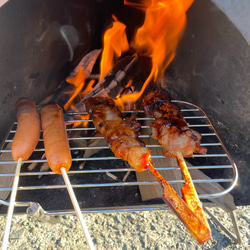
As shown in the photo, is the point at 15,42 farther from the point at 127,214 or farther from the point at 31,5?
the point at 127,214

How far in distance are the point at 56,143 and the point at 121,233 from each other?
134cm

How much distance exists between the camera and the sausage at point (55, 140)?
5.21 feet

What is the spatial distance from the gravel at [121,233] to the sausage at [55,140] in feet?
3.75

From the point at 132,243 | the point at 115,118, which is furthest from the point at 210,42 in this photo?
the point at 132,243

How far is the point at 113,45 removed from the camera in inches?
124

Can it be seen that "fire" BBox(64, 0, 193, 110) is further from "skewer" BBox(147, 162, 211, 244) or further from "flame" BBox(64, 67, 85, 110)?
"skewer" BBox(147, 162, 211, 244)

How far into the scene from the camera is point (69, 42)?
3.11 m

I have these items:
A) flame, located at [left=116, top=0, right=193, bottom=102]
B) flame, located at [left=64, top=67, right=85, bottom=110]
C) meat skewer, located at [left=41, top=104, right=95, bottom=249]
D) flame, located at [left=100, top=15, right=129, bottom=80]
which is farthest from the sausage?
flame, located at [left=100, top=15, right=129, bottom=80]

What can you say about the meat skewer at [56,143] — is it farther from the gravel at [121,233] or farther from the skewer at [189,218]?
the gravel at [121,233]

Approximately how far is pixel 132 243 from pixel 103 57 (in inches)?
96.8

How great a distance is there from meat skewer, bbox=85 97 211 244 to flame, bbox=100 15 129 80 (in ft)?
3.16

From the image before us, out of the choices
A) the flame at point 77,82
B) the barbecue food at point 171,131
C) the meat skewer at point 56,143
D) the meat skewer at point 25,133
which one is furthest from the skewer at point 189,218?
the flame at point 77,82

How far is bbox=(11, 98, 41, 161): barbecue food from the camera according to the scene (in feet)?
5.64

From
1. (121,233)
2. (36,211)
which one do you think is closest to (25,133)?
(36,211)
